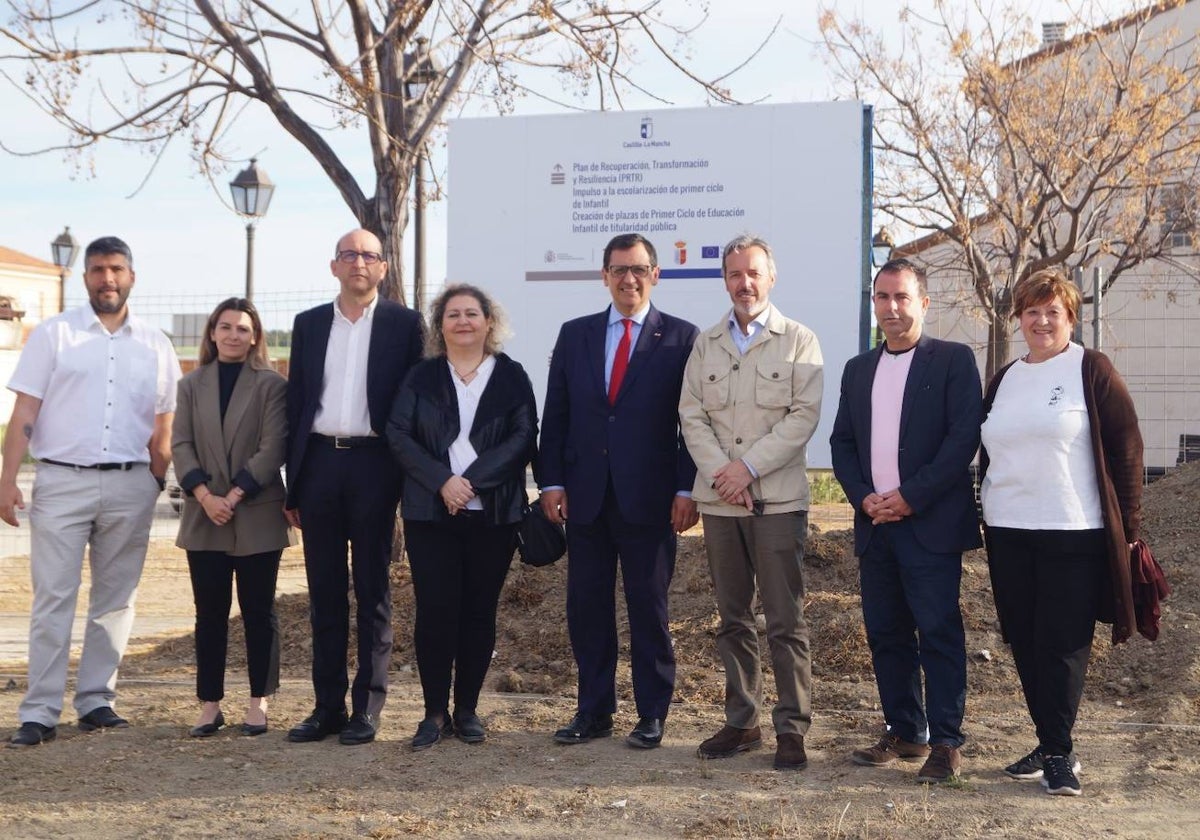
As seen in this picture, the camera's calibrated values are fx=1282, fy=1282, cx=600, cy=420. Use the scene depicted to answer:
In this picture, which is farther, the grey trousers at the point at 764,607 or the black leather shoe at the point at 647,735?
the black leather shoe at the point at 647,735

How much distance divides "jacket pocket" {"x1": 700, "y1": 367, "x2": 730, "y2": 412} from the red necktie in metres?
0.37

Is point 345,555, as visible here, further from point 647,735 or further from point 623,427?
point 647,735

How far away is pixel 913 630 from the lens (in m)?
5.23

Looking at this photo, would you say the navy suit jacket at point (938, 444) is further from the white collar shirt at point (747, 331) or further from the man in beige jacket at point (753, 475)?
the white collar shirt at point (747, 331)

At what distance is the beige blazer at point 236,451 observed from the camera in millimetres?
5703

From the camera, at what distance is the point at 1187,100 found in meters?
18.4

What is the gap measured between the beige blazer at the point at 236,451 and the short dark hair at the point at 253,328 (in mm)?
85

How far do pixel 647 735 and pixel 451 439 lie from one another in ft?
4.95

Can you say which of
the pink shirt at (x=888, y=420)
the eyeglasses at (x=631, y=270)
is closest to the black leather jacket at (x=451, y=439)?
the eyeglasses at (x=631, y=270)

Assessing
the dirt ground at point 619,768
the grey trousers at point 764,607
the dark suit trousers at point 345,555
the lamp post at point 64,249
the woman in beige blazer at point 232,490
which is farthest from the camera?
the lamp post at point 64,249

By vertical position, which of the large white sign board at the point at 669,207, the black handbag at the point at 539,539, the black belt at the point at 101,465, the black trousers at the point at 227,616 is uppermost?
the large white sign board at the point at 669,207

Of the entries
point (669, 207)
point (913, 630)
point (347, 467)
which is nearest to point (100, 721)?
point (347, 467)

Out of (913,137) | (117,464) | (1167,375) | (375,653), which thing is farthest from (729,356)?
(913,137)

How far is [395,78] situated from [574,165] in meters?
1.99
